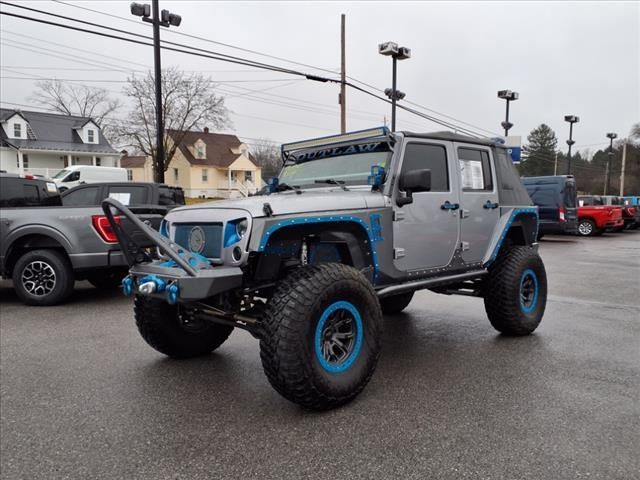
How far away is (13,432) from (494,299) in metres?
4.24

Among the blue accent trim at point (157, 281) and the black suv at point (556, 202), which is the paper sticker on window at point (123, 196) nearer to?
the blue accent trim at point (157, 281)

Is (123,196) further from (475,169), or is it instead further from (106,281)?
(475,169)

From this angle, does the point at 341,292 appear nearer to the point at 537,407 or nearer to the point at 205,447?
the point at 205,447

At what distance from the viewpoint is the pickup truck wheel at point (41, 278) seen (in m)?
6.52

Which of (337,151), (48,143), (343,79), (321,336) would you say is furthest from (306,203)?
(48,143)

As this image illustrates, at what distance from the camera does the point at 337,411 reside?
322cm

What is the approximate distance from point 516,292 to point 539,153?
→ 87.7 meters

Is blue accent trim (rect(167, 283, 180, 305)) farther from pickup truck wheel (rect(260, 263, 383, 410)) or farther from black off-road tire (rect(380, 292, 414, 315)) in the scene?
black off-road tire (rect(380, 292, 414, 315))

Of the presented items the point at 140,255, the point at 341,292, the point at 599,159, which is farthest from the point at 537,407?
the point at 599,159

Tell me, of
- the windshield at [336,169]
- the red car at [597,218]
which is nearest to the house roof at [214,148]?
the red car at [597,218]

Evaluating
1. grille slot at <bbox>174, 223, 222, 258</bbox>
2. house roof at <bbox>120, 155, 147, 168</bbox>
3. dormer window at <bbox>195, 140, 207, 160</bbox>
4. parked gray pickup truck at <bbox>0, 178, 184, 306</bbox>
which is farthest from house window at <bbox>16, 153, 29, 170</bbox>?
grille slot at <bbox>174, 223, 222, 258</bbox>

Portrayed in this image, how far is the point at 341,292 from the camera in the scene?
3248mm

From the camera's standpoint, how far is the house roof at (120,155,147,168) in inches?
2213

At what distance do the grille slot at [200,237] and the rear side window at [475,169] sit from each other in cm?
262
